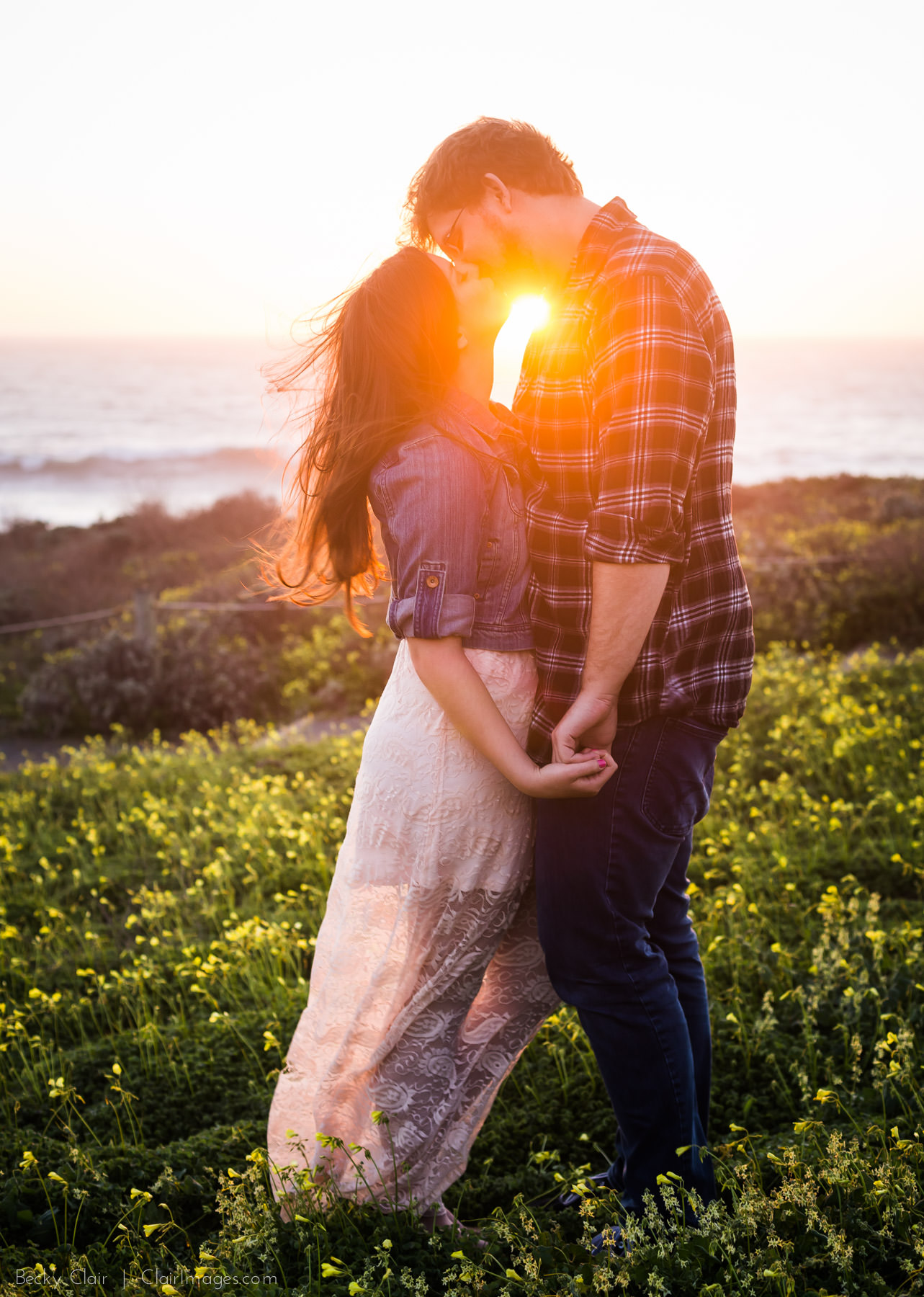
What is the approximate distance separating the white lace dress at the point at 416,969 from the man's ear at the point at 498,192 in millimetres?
858

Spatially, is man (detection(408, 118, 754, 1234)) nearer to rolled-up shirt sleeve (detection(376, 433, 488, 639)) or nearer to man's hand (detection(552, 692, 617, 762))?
man's hand (detection(552, 692, 617, 762))

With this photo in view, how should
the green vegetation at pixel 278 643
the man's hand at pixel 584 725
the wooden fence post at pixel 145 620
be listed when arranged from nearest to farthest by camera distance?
the man's hand at pixel 584 725 < the green vegetation at pixel 278 643 < the wooden fence post at pixel 145 620

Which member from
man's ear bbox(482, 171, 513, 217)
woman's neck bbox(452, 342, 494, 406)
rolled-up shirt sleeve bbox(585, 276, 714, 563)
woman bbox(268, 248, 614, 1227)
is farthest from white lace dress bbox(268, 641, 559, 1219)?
man's ear bbox(482, 171, 513, 217)

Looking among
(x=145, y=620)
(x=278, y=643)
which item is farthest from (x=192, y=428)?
(x=145, y=620)

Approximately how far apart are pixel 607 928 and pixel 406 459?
38.7 inches

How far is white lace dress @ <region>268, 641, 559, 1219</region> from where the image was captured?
1.85m

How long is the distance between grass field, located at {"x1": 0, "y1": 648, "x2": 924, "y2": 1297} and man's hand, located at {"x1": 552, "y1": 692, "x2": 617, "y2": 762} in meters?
0.83

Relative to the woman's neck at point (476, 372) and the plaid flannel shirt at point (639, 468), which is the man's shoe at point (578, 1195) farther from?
the woman's neck at point (476, 372)

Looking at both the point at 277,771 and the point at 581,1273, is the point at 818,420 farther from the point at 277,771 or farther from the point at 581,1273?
the point at 581,1273

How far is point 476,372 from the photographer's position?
1893mm

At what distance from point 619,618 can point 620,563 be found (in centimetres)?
10

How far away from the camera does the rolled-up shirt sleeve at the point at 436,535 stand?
1.65 meters

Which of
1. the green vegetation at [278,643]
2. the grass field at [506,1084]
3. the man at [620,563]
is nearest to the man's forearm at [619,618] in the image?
the man at [620,563]

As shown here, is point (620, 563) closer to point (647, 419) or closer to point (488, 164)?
point (647, 419)
